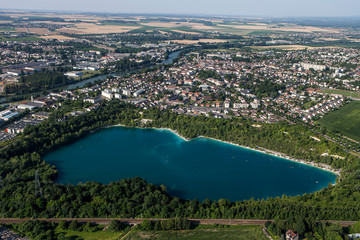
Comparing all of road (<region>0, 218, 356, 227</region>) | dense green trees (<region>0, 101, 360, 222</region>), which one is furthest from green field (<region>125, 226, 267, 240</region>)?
dense green trees (<region>0, 101, 360, 222</region>)

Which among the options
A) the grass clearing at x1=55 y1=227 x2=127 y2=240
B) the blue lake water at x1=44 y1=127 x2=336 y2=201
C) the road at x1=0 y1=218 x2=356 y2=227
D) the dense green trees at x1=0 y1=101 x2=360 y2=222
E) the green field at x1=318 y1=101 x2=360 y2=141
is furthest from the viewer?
the green field at x1=318 y1=101 x2=360 y2=141

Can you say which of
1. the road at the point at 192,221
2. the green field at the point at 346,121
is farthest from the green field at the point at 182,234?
the green field at the point at 346,121

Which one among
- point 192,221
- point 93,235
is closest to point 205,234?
point 192,221

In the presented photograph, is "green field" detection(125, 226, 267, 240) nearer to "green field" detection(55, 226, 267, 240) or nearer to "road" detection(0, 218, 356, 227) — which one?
"green field" detection(55, 226, 267, 240)

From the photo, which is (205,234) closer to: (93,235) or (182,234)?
(182,234)

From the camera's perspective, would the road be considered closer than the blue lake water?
Yes

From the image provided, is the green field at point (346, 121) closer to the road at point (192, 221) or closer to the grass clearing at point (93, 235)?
the road at point (192, 221)

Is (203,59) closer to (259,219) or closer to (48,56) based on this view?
(48,56)
